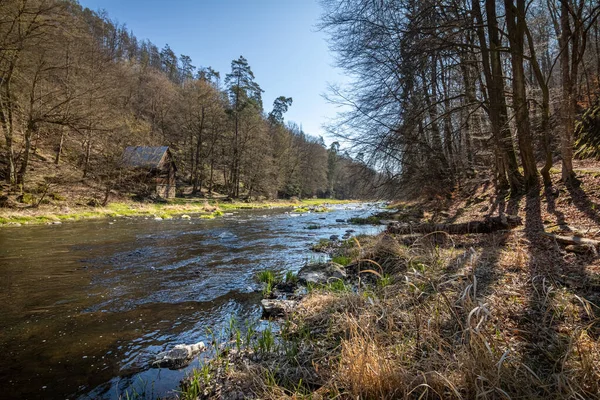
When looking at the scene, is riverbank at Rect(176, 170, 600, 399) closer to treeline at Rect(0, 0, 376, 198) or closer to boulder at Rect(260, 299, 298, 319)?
boulder at Rect(260, 299, 298, 319)

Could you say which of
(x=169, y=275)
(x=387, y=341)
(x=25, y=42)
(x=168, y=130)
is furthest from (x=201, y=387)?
(x=168, y=130)

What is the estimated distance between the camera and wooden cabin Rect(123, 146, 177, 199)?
27.6 meters

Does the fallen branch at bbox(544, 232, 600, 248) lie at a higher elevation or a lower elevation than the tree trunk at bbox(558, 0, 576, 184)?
lower

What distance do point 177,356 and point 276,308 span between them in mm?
1632

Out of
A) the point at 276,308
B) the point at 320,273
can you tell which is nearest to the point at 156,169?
the point at 320,273

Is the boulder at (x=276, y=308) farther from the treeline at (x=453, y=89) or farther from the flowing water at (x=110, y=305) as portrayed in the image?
Answer: the treeline at (x=453, y=89)

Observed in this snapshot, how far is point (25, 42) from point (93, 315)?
1775 cm

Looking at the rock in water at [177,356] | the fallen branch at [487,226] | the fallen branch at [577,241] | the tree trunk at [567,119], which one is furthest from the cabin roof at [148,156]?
the fallen branch at [577,241]

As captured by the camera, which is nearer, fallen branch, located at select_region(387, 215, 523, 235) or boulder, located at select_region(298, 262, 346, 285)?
boulder, located at select_region(298, 262, 346, 285)

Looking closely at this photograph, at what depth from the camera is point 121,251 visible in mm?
8258

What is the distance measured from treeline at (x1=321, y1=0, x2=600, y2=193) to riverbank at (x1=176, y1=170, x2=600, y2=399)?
4534 mm

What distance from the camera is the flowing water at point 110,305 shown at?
9.25 feet

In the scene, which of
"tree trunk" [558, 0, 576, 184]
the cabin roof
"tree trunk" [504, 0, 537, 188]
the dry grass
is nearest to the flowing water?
the dry grass

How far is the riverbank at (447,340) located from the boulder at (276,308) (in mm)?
319
